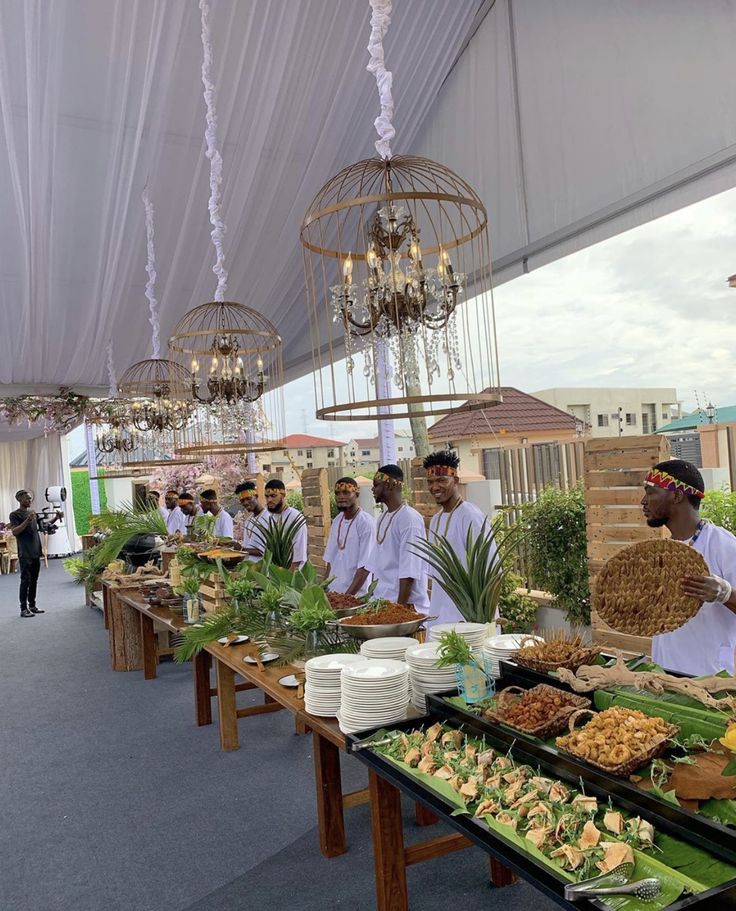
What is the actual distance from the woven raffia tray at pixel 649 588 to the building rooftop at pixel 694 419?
355 inches

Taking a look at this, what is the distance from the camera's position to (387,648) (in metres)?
2.50

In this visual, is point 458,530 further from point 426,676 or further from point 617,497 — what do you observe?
point 426,676

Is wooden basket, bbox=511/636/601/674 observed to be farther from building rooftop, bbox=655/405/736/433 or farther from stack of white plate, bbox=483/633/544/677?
building rooftop, bbox=655/405/736/433

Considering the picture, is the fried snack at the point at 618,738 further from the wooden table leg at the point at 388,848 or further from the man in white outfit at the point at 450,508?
the man in white outfit at the point at 450,508

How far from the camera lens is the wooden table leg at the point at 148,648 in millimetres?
5762

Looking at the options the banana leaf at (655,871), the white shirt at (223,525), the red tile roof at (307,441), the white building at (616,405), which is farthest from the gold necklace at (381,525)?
the white building at (616,405)

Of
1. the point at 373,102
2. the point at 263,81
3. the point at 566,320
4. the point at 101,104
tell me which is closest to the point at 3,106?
the point at 101,104

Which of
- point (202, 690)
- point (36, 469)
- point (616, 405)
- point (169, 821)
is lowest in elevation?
point (169, 821)

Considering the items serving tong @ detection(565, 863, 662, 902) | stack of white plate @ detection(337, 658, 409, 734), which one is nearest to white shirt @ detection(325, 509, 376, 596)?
stack of white plate @ detection(337, 658, 409, 734)

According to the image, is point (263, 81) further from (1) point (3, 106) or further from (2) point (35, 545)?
(2) point (35, 545)

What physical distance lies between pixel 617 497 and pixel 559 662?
2378 millimetres

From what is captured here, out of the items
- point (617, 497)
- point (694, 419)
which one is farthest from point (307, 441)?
point (617, 497)

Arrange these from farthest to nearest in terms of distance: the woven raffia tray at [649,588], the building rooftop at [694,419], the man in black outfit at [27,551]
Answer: the building rooftop at [694,419], the man in black outfit at [27,551], the woven raffia tray at [649,588]

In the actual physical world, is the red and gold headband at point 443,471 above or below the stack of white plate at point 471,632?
above
